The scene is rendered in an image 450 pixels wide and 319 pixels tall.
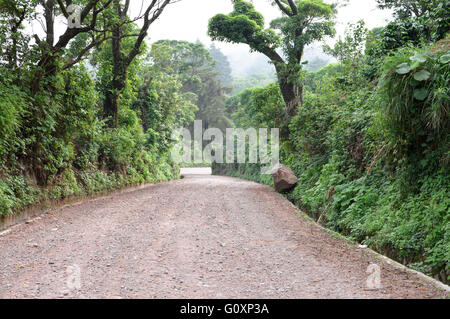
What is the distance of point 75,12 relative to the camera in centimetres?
1117

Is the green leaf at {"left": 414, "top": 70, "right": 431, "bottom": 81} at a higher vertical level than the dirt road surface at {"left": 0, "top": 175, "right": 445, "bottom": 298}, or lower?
higher

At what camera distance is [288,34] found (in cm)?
1786

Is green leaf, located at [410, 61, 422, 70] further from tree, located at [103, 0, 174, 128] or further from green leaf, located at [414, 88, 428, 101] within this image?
tree, located at [103, 0, 174, 128]

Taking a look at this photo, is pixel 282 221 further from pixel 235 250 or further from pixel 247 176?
pixel 247 176

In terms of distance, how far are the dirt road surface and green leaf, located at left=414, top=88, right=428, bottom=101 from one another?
2.59 m

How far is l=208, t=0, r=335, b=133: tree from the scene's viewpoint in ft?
57.5

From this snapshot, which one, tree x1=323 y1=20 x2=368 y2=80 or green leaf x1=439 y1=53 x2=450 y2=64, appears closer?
green leaf x1=439 y1=53 x2=450 y2=64

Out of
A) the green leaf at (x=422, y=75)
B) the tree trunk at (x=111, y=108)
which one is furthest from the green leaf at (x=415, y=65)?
the tree trunk at (x=111, y=108)

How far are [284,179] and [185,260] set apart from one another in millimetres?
9271

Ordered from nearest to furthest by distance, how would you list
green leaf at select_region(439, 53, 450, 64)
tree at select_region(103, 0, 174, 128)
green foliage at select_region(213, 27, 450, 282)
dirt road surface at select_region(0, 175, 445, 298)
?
dirt road surface at select_region(0, 175, 445, 298) → green foliage at select_region(213, 27, 450, 282) → green leaf at select_region(439, 53, 450, 64) → tree at select_region(103, 0, 174, 128)

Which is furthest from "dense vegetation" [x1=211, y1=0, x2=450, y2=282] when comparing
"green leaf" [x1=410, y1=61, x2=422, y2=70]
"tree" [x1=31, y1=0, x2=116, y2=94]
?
"tree" [x1=31, y1=0, x2=116, y2=94]

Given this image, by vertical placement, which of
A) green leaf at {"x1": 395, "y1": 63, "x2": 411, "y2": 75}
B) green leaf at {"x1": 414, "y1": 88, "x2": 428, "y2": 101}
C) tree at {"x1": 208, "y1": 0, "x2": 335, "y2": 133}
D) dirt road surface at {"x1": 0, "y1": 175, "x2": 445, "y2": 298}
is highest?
tree at {"x1": 208, "y1": 0, "x2": 335, "y2": 133}

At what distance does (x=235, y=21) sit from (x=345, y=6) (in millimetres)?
6112

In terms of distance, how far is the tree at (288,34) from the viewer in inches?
690
